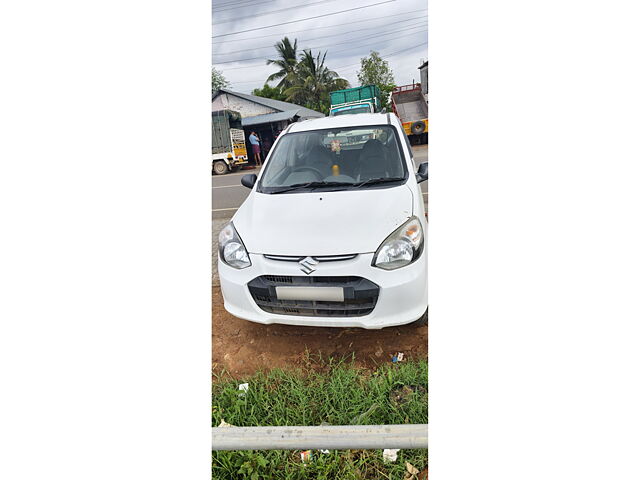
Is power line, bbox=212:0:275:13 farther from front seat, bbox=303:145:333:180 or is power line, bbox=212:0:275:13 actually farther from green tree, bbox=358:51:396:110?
front seat, bbox=303:145:333:180

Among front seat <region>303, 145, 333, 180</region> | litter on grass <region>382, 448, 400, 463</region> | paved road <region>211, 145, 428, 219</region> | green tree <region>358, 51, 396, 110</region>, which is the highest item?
green tree <region>358, 51, 396, 110</region>

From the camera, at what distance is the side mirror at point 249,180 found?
2.01 metres

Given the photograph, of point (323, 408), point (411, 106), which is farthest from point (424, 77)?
point (323, 408)

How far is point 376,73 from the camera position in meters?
1.79

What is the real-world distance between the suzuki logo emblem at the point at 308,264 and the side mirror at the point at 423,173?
0.72m

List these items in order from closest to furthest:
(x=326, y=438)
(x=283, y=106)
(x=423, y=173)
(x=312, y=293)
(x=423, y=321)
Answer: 1. (x=326, y=438)
2. (x=312, y=293)
3. (x=423, y=321)
4. (x=423, y=173)
5. (x=283, y=106)

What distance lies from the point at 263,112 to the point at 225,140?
33 centimetres

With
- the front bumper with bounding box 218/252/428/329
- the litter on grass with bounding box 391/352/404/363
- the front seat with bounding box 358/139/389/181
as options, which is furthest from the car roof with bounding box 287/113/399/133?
the litter on grass with bounding box 391/352/404/363

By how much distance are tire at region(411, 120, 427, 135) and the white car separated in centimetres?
15

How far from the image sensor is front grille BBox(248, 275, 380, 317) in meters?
1.56

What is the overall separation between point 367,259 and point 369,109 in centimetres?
97

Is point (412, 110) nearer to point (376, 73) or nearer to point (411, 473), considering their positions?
point (376, 73)

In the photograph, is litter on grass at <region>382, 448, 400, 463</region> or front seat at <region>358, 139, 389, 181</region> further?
front seat at <region>358, 139, 389, 181</region>

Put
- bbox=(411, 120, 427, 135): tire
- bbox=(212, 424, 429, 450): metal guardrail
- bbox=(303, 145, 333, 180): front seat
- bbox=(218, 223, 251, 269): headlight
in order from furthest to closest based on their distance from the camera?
1. bbox=(303, 145, 333, 180): front seat
2. bbox=(411, 120, 427, 135): tire
3. bbox=(218, 223, 251, 269): headlight
4. bbox=(212, 424, 429, 450): metal guardrail
